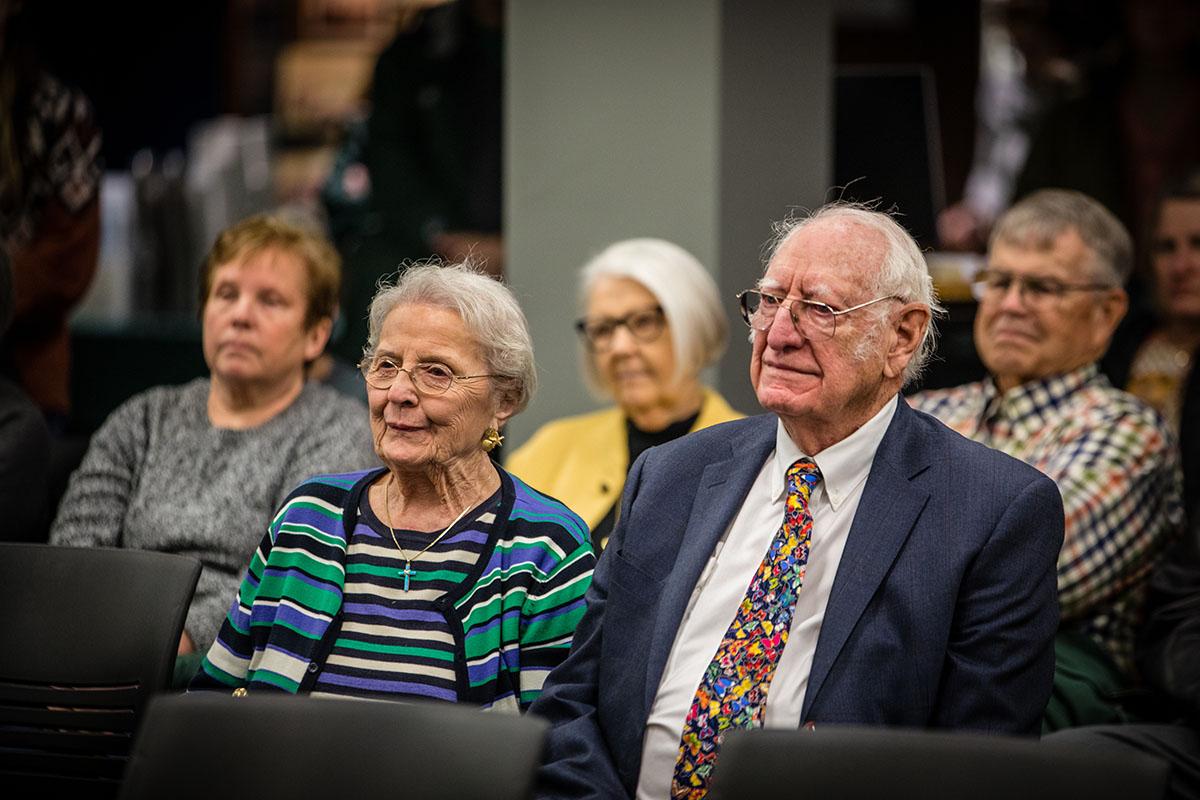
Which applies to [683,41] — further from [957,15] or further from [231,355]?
[957,15]

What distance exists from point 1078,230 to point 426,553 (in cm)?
172

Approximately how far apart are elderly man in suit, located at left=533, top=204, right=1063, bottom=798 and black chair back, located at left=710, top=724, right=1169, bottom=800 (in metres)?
0.50

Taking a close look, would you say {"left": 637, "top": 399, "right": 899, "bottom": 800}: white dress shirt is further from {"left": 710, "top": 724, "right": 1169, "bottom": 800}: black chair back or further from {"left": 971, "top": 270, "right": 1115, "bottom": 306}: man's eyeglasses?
{"left": 971, "top": 270, "right": 1115, "bottom": 306}: man's eyeglasses

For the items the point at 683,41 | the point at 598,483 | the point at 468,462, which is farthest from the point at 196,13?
the point at 468,462

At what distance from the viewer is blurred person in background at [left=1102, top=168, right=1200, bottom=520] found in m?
3.98

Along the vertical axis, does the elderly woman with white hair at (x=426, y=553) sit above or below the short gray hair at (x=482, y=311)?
below

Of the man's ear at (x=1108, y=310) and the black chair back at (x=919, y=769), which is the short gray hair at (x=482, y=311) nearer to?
the black chair back at (x=919, y=769)

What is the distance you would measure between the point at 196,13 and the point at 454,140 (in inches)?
163

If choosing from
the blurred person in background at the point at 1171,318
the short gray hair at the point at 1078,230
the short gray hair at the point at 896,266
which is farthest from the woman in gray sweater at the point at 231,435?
the blurred person in background at the point at 1171,318

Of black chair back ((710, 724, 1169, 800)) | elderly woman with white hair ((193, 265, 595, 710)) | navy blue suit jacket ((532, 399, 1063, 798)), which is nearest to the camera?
black chair back ((710, 724, 1169, 800))

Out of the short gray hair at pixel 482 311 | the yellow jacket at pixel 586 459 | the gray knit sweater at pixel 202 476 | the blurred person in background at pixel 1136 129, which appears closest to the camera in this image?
the short gray hair at pixel 482 311

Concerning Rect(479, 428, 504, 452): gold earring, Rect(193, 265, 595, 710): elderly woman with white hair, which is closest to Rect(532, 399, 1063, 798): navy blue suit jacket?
Rect(193, 265, 595, 710): elderly woman with white hair

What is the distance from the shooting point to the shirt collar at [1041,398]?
131 inches

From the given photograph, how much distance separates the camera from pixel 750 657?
2.32 metres
